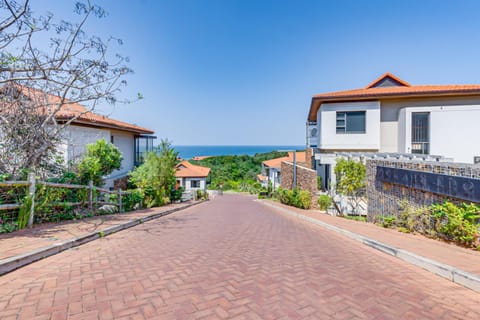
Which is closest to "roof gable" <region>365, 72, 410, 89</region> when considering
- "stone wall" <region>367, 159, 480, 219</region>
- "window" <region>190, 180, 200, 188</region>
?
"stone wall" <region>367, 159, 480, 219</region>

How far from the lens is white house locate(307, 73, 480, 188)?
603 inches

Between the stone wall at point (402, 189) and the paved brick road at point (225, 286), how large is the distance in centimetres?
225

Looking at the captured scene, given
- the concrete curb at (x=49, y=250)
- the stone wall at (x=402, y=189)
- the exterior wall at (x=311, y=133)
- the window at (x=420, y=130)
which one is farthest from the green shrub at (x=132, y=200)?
the window at (x=420, y=130)

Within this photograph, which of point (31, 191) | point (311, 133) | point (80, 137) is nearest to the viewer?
point (31, 191)

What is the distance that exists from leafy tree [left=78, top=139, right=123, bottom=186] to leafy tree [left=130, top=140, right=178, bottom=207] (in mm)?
1878

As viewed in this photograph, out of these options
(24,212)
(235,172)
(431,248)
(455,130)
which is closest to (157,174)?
(24,212)

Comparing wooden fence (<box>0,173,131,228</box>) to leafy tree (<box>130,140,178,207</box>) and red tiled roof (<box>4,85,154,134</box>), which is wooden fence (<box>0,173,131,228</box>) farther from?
leafy tree (<box>130,140,178,207</box>)

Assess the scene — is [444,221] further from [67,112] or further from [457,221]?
[67,112]

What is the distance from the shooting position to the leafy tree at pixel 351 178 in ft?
34.1

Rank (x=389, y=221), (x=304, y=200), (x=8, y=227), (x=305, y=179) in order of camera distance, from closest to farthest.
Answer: (x=8, y=227) → (x=389, y=221) → (x=304, y=200) → (x=305, y=179)

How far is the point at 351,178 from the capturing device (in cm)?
1047

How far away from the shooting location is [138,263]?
4.48m

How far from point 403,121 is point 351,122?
298 centimetres

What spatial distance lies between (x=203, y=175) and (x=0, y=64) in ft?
123
